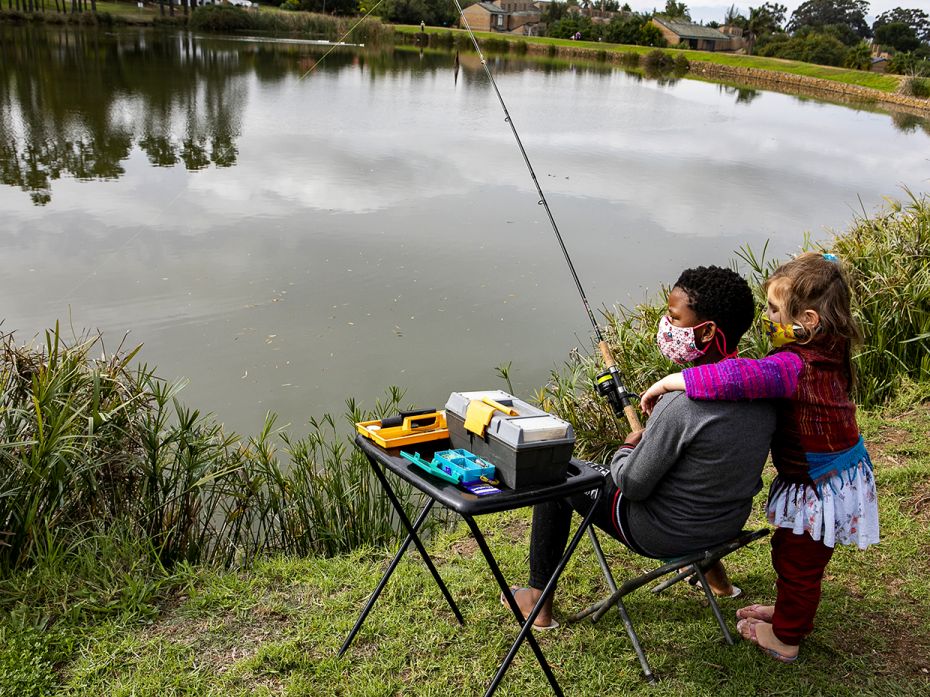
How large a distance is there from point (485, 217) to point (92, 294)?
4.66 meters

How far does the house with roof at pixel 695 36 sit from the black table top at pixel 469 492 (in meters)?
69.0

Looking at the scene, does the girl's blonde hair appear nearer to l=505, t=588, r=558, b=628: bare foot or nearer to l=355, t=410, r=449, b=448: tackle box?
l=355, t=410, r=449, b=448: tackle box

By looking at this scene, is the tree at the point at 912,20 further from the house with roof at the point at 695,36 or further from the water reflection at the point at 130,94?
the water reflection at the point at 130,94

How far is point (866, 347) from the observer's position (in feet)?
16.1

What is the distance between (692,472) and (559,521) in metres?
0.46

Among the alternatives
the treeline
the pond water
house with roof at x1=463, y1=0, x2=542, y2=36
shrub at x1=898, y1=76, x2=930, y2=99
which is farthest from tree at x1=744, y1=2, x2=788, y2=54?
the pond water

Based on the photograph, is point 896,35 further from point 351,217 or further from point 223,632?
point 223,632

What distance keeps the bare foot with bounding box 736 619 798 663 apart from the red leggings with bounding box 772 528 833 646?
23 millimetres

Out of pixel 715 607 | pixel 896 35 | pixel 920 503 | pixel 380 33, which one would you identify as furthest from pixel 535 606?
pixel 896 35

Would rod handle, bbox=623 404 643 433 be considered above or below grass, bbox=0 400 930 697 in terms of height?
above

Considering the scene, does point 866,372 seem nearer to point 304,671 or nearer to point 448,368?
point 448,368

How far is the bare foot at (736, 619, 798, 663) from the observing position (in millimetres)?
2441

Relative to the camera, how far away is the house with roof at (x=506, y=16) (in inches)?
2761

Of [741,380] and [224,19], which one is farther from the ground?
[224,19]
